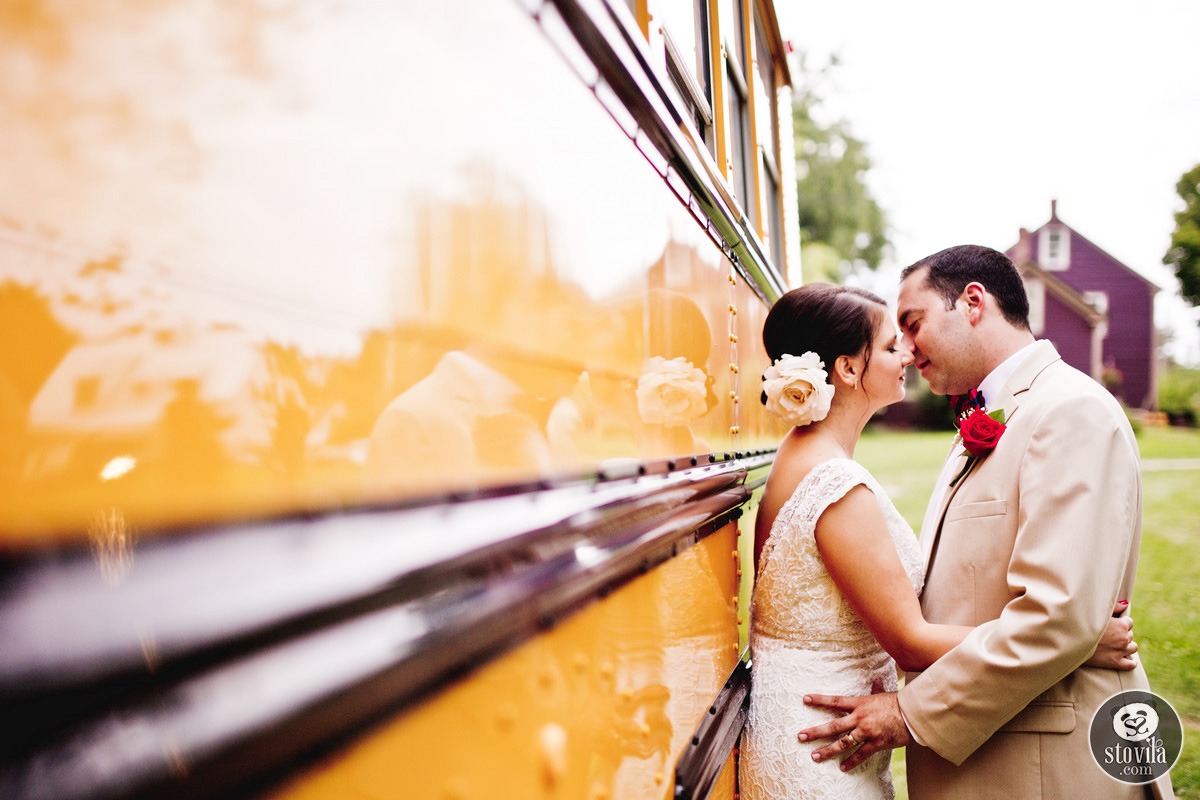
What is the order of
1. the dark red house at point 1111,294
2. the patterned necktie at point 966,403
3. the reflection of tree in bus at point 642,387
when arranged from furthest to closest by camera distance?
the dark red house at point 1111,294 < the patterned necktie at point 966,403 < the reflection of tree in bus at point 642,387

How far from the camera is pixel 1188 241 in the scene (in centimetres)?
2203

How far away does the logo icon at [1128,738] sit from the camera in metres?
1.90

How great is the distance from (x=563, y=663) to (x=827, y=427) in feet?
4.60

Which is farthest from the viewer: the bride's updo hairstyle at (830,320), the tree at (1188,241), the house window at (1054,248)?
the house window at (1054,248)

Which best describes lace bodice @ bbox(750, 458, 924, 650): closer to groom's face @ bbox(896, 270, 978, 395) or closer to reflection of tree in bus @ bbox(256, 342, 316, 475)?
groom's face @ bbox(896, 270, 978, 395)

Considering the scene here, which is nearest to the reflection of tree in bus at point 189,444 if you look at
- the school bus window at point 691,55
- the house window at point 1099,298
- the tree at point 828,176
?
the school bus window at point 691,55

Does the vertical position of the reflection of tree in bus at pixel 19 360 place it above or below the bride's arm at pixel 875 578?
above

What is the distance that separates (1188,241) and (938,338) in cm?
2493

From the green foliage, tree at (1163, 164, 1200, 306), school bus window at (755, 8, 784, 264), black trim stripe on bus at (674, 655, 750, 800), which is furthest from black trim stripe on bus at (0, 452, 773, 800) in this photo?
the green foliage

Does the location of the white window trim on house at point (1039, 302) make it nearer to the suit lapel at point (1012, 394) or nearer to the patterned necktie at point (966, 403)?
the patterned necktie at point (966, 403)

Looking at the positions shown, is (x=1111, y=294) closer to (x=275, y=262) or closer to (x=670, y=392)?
(x=670, y=392)

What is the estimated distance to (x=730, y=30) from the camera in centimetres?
257

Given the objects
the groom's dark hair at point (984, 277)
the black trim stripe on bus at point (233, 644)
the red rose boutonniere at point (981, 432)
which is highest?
the groom's dark hair at point (984, 277)

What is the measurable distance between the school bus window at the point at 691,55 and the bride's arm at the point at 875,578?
925 mm
